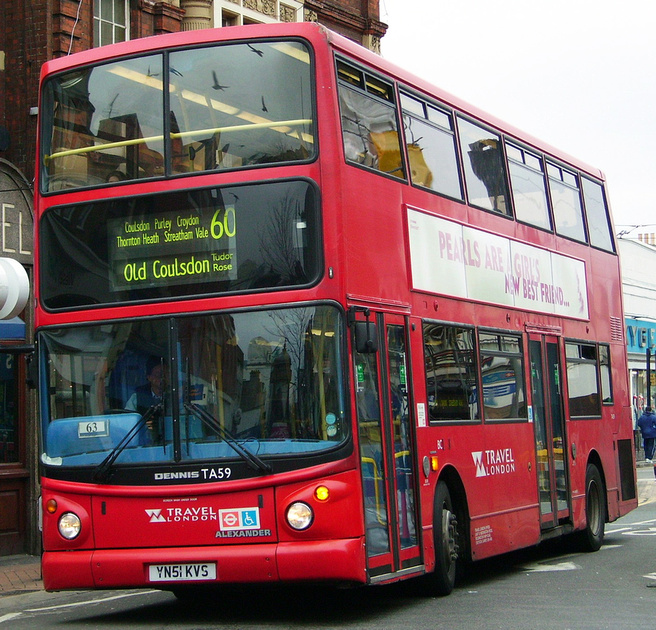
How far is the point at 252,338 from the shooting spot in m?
9.65

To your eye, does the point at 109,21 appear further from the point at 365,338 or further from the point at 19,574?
the point at 365,338

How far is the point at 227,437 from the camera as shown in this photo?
962 centimetres

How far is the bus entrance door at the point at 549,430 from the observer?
14.5m

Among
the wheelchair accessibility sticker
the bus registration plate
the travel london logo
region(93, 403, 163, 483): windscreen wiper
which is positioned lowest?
the bus registration plate

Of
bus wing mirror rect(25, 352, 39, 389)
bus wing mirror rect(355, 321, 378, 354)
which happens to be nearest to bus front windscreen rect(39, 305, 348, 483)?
bus wing mirror rect(355, 321, 378, 354)

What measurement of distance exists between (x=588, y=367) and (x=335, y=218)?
762 cm

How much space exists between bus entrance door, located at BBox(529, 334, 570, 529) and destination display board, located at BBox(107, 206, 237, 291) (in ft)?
18.2

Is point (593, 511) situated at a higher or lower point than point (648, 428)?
lower

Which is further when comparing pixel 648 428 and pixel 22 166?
pixel 648 428

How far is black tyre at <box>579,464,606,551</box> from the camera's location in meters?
16.2

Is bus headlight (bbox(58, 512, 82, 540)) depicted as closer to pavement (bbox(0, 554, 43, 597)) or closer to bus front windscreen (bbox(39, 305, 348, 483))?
bus front windscreen (bbox(39, 305, 348, 483))

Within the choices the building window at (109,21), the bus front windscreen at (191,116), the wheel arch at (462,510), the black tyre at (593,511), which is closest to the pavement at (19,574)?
the wheel arch at (462,510)

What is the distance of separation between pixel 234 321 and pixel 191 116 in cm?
166

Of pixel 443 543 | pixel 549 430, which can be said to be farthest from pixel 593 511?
pixel 443 543
